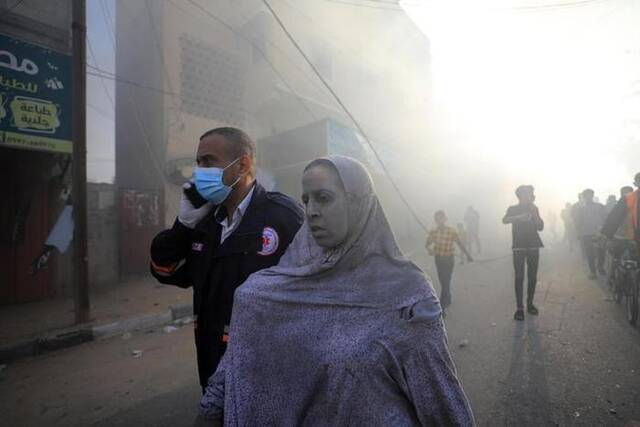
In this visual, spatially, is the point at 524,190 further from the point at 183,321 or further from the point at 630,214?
the point at 183,321

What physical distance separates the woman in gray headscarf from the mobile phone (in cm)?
69

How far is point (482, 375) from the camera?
322 centimetres

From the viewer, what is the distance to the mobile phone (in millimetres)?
1796

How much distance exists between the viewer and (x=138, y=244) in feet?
30.1

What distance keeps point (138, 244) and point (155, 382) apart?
261 inches

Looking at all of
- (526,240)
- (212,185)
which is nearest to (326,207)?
(212,185)

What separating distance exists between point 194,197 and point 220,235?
0.26m

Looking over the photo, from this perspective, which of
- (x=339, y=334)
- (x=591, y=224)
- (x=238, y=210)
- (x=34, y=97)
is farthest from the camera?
(x=591, y=224)

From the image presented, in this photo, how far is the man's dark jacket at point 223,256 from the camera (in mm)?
1586

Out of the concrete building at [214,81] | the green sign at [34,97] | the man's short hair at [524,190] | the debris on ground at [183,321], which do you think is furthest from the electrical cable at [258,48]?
the man's short hair at [524,190]

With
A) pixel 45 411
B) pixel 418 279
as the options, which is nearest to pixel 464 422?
pixel 418 279

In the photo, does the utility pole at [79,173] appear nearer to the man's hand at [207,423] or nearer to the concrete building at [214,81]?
the concrete building at [214,81]

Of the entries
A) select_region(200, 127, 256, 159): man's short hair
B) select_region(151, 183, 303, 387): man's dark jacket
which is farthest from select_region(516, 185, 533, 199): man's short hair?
select_region(200, 127, 256, 159): man's short hair

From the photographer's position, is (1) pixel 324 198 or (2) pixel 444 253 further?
(2) pixel 444 253
